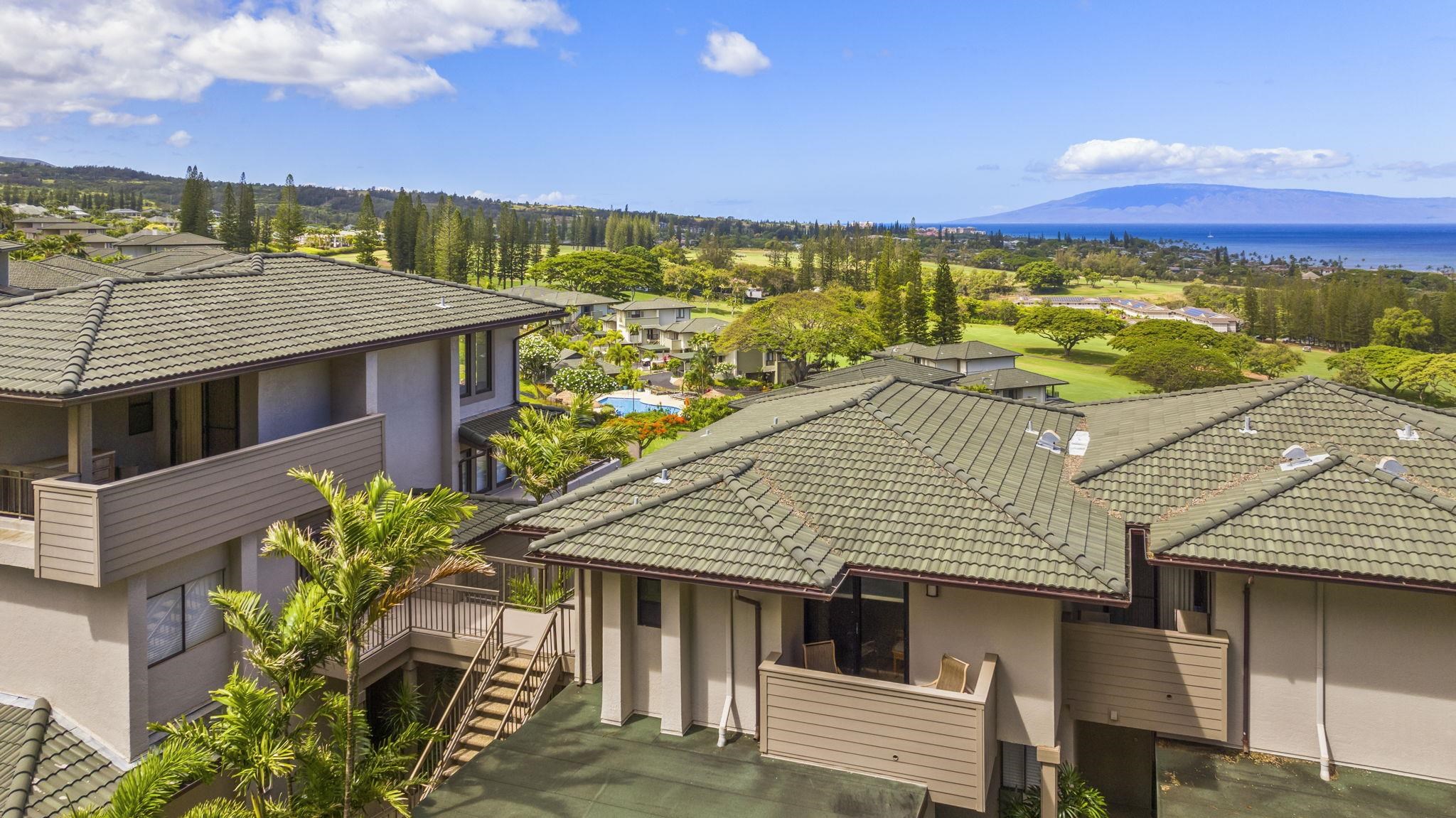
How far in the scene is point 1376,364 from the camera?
78.9 meters

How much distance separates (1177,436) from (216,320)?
15.5m

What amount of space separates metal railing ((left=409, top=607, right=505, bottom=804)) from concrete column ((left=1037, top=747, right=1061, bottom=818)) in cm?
731

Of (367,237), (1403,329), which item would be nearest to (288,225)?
(367,237)

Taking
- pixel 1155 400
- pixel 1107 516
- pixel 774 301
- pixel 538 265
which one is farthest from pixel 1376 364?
pixel 538 265

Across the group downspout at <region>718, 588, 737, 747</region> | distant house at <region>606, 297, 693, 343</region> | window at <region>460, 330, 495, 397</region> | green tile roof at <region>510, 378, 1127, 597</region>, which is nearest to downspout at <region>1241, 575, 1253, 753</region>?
green tile roof at <region>510, 378, 1127, 597</region>

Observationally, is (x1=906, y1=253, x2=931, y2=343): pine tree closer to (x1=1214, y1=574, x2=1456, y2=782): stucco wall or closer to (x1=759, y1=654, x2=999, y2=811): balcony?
(x1=1214, y1=574, x2=1456, y2=782): stucco wall

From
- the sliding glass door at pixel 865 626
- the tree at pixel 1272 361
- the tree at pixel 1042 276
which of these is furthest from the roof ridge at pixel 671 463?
the tree at pixel 1042 276

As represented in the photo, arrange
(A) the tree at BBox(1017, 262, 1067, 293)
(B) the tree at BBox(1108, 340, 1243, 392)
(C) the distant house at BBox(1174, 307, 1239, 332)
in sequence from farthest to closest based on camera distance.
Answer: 1. (A) the tree at BBox(1017, 262, 1067, 293)
2. (C) the distant house at BBox(1174, 307, 1239, 332)
3. (B) the tree at BBox(1108, 340, 1243, 392)

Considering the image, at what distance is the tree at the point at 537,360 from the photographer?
56.6 m

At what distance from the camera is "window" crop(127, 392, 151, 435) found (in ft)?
47.8

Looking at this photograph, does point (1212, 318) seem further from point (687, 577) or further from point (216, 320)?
point (216, 320)

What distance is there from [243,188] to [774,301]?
261ft

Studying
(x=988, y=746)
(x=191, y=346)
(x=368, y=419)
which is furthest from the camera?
(x=368, y=419)

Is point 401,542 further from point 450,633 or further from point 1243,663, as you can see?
point 1243,663
